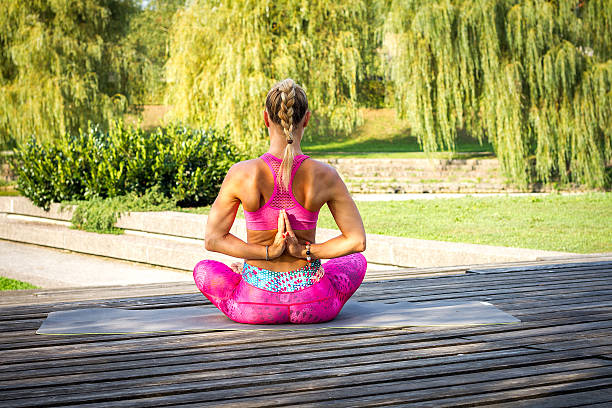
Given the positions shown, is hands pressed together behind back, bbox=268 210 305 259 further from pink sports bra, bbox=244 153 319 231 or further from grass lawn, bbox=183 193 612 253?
grass lawn, bbox=183 193 612 253

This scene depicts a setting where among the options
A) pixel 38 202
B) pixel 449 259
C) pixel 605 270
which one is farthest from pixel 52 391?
pixel 38 202

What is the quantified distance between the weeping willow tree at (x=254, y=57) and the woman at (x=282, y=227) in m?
14.5

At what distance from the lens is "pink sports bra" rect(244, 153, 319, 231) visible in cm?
385

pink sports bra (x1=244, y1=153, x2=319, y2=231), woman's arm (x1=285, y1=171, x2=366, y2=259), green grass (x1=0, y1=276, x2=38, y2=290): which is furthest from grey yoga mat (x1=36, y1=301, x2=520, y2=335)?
green grass (x1=0, y1=276, x2=38, y2=290)

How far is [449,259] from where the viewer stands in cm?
762

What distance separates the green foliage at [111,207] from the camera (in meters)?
11.5

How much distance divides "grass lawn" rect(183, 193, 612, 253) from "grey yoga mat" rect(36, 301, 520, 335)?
192 inches

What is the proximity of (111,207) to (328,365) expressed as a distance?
904cm

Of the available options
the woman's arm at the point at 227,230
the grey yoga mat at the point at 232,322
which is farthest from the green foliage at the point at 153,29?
the woman's arm at the point at 227,230

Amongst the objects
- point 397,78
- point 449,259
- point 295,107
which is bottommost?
point 449,259

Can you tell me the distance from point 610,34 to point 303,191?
47.0ft

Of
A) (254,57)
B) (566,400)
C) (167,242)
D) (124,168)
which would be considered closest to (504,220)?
(167,242)

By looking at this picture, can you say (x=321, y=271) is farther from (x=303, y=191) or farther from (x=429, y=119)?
(x=429, y=119)

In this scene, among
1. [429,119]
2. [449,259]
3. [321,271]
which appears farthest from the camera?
[429,119]
